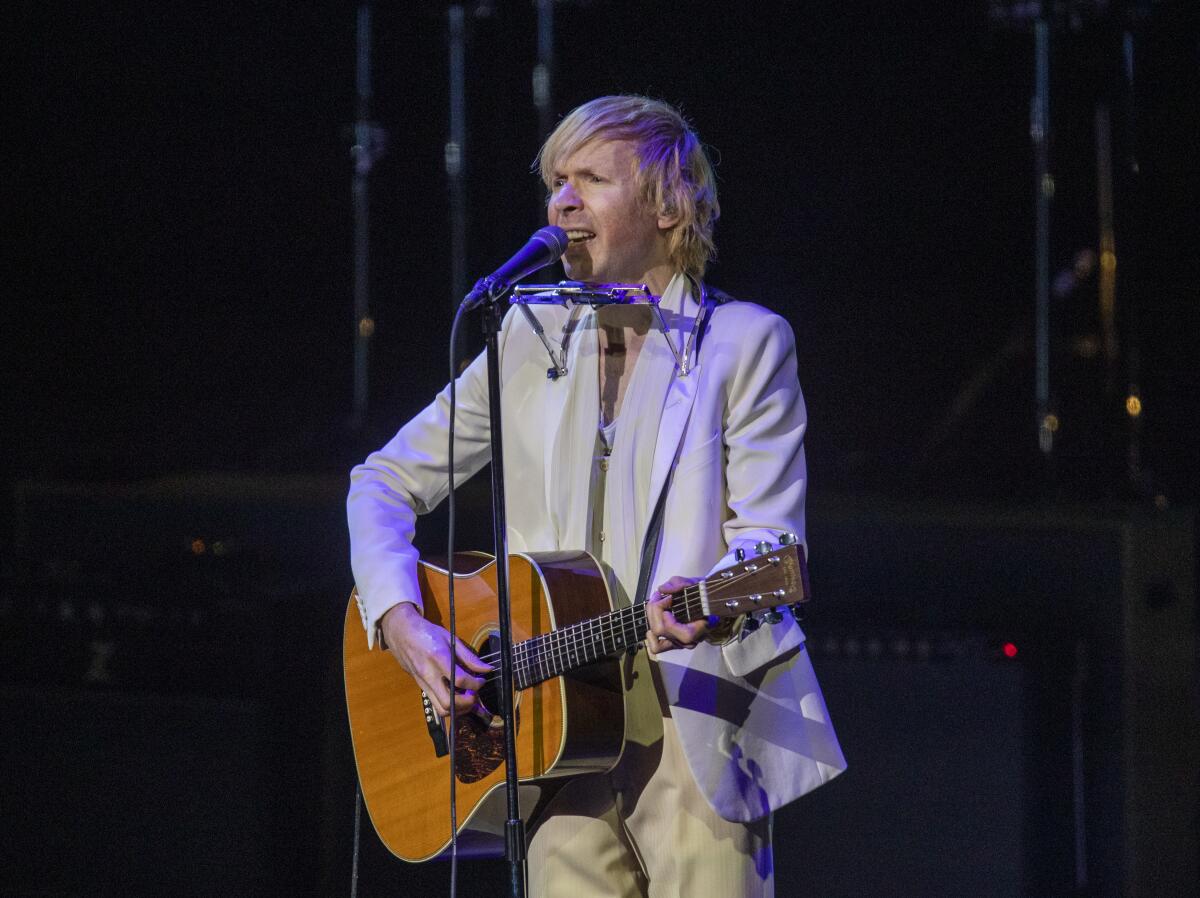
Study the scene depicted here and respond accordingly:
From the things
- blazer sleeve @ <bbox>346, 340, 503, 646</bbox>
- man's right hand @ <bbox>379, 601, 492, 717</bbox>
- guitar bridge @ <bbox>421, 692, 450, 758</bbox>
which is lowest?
guitar bridge @ <bbox>421, 692, 450, 758</bbox>

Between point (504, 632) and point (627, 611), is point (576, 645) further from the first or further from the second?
point (504, 632)

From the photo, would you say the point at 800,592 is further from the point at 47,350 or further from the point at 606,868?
the point at 47,350

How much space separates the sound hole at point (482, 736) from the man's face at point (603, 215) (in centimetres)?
78

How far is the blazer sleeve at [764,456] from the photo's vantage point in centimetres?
240

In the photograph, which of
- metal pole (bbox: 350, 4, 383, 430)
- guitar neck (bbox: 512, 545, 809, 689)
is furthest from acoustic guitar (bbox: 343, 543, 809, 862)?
metal pole (bbox: 350, 4, 383, 430)

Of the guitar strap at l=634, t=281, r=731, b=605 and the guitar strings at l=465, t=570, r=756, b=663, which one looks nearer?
the guitar strings at l=465, t=570, r=756, b=663

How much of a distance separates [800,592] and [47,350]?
559 centimetres

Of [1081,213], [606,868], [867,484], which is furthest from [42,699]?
[1081,213]

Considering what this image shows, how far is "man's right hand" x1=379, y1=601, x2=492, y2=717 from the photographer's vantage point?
2559 mm

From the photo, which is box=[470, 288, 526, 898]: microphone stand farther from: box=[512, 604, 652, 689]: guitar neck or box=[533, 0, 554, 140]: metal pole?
box=[533, 0, 554, 140]: metal pole

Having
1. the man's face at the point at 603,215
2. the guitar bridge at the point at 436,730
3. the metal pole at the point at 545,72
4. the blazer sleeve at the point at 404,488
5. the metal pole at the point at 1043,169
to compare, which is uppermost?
the metal pole at the point at 545,72

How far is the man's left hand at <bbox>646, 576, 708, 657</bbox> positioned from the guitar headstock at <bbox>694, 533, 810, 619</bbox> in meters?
0.04

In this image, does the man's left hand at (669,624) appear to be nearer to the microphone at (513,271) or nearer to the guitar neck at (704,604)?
the guitar neck at (704,604)

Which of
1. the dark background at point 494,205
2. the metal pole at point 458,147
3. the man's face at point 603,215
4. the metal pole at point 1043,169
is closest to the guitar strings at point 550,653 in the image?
the man's face at point 603,215
